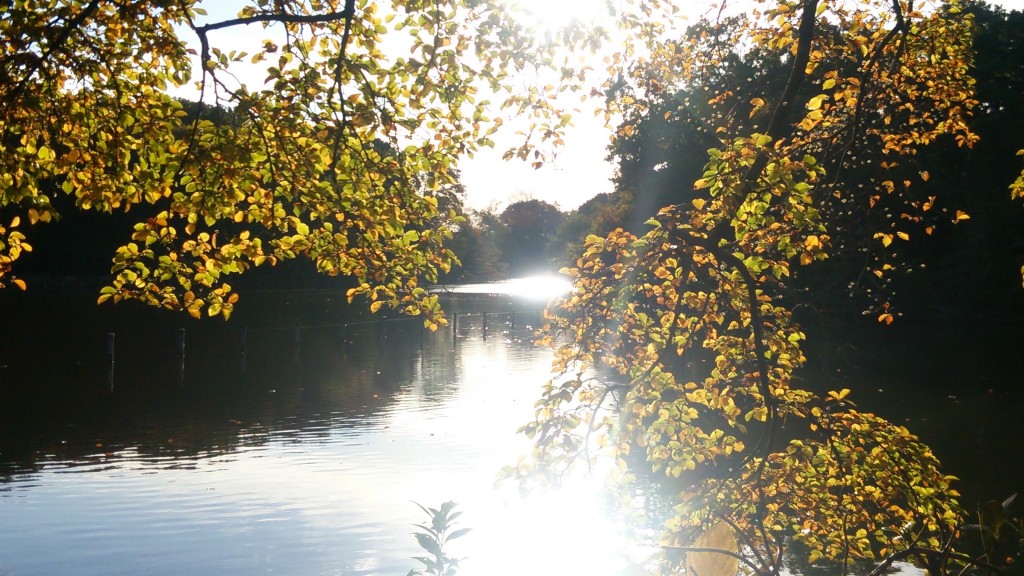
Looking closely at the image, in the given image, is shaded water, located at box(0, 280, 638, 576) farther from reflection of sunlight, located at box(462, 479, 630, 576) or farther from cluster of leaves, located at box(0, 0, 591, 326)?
cluster of leaves, located at box(0, 0, 591, 326)

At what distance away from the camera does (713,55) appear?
8531mm

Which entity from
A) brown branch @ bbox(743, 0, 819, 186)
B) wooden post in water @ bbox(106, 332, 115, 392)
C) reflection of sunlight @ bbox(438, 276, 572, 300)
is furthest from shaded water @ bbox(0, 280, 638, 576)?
reflection of sunlight @ bbox(438, 276, 572, 300)

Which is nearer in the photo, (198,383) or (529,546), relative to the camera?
(529,546)

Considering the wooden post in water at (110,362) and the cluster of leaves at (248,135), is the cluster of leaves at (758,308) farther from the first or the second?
the wooden post in water at (110,362)

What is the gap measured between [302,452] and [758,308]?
14.2 metres

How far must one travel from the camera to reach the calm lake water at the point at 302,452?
12.3 meters

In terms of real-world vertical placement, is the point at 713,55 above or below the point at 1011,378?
above

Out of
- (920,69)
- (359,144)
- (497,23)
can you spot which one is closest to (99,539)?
(359,144)

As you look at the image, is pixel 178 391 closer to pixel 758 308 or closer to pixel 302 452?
pixel 302 452

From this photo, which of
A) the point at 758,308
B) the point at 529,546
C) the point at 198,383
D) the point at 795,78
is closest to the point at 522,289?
the point at 198,383

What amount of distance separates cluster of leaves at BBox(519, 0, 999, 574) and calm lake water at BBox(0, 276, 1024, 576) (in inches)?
23.1

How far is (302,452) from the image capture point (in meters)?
18.6

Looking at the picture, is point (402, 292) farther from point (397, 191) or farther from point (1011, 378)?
point (1011, 378)

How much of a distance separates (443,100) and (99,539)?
973cm
